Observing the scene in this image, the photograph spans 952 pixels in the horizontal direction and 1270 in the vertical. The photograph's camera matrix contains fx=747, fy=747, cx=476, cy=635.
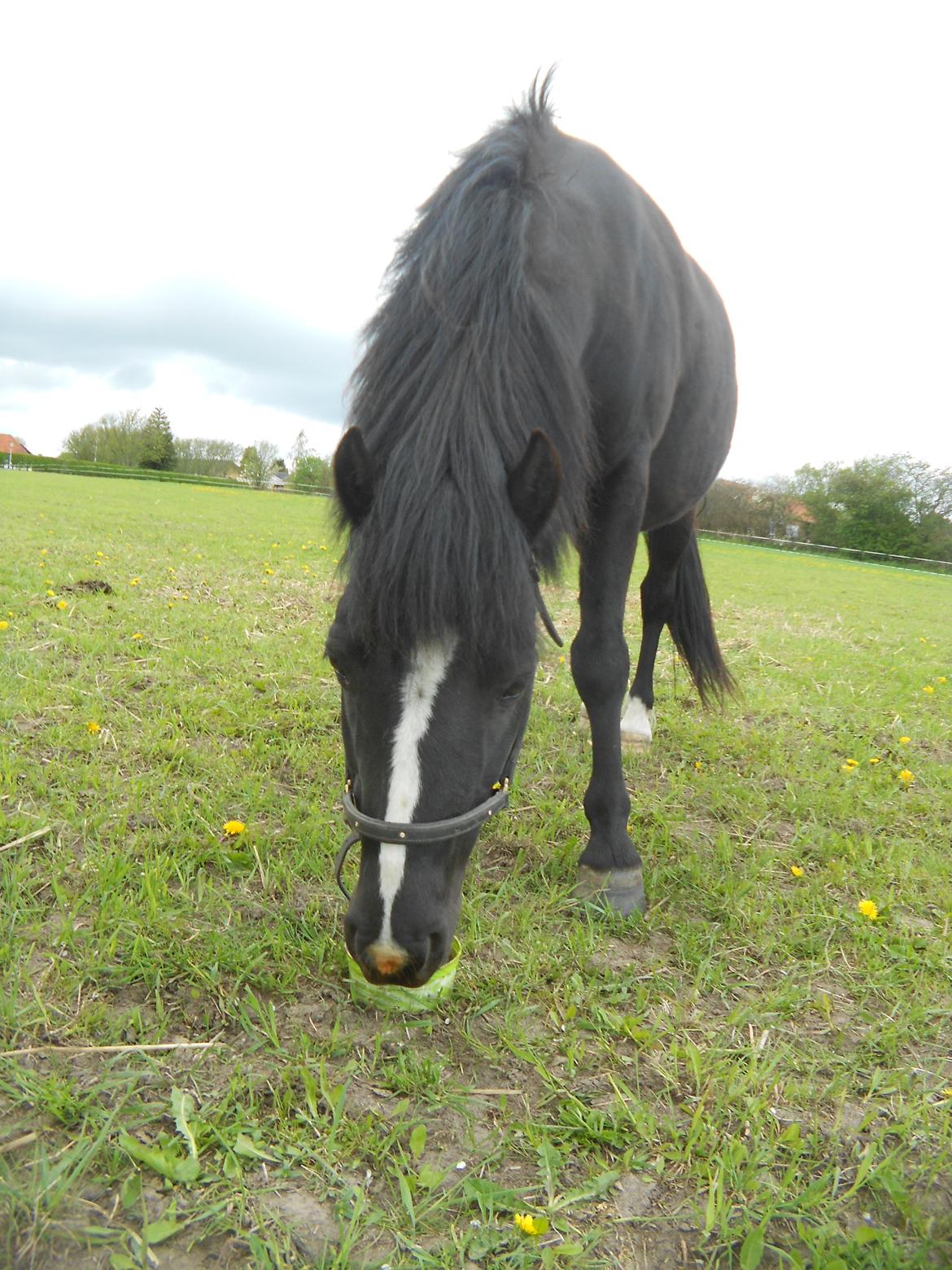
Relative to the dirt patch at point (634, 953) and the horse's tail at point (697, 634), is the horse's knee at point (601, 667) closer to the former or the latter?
the dirt patch at point (634, 953)

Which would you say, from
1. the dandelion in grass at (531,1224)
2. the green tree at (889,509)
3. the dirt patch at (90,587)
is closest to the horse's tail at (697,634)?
the dandelion in grass at (531,1224)

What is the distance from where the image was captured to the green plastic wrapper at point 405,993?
185 centimetres

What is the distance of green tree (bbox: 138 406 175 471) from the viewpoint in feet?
205

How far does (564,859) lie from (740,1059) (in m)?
0.99

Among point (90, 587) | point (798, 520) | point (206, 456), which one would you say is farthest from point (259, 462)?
point (90, 587)

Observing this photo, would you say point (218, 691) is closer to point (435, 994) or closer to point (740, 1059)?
point (435, 994)

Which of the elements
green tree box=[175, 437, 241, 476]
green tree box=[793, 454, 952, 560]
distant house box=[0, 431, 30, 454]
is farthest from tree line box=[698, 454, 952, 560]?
distant house box=[0, 431, 30, 454]

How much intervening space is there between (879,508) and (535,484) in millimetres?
53786

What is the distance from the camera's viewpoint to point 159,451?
6284 centimetres

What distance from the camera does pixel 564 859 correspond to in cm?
273

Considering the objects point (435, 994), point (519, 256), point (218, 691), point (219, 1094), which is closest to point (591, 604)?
point (519, 256)

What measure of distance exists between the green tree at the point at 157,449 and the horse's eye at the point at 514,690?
65.9 m

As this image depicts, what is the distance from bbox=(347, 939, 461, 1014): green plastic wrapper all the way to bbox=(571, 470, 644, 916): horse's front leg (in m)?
0.85

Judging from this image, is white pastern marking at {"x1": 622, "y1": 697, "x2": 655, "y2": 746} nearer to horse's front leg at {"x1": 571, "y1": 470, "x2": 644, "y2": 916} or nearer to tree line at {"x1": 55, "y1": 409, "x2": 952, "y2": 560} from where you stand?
horse's front leg at {"x1": 571, "y1": 470, "x2": 644, "y2": 916}
